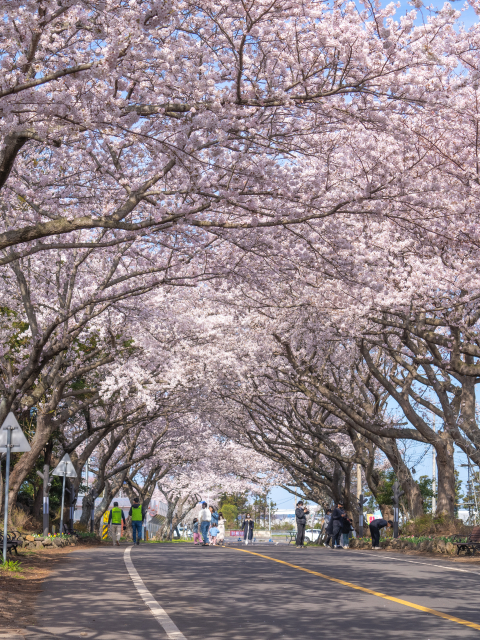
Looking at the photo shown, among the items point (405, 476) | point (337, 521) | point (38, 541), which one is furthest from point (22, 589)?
point (405, 476)

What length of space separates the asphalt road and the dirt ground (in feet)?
0.62

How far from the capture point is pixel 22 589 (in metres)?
11.7

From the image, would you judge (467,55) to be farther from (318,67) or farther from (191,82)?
(191,82)

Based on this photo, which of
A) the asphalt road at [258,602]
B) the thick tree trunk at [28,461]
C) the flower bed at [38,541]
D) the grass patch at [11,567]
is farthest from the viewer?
the thick tree trunk at [28,461]

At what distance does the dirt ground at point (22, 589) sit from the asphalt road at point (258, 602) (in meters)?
0.19

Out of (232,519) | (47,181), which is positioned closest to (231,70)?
(47,181)

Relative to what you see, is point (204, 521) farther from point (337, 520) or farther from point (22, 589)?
point (22, 589)

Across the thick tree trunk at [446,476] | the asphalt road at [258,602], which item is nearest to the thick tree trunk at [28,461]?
the asphalt road at [258,602]

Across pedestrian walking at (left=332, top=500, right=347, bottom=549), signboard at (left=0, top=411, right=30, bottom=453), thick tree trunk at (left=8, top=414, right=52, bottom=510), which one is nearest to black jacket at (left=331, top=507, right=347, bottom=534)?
pedestrian walking at (left=332, top=500, right=347, bottom=549)

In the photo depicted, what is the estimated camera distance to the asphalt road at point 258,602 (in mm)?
7754

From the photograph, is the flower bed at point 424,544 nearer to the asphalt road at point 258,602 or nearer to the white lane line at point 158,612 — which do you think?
the asphalt road at point 258,602

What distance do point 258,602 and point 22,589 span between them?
3.75m

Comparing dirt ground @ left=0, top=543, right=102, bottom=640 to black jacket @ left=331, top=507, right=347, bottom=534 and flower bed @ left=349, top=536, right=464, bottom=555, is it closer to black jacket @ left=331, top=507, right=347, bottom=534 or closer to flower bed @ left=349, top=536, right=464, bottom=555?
flower bed @ left=349, top=536, right=464, bottom=555

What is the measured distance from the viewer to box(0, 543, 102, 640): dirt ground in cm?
845
